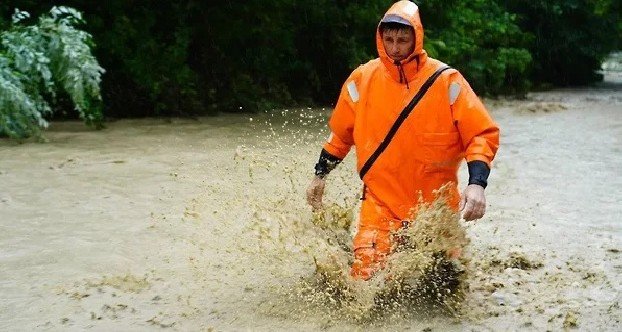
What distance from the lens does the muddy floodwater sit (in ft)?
14.0

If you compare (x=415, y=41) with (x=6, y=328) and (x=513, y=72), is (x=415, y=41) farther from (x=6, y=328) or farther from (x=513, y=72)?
(x=513, y=72)

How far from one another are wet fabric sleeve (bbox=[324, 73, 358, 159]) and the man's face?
0.30 m

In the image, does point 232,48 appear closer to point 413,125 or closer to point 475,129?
point 413,125

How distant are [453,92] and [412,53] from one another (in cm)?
28

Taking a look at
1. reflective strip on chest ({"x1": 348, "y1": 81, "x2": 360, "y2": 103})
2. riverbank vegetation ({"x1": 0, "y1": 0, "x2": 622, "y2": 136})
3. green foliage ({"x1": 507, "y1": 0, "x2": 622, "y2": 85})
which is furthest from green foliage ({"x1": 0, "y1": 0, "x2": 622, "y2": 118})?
green foliage ({"x1": 507, "y1": 0, "x2": 622, "y2": 85})

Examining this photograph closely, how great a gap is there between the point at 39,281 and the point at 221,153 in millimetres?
4794

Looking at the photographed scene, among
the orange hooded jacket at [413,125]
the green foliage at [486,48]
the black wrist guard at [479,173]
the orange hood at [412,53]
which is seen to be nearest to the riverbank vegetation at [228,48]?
the green foliage at [486,48]

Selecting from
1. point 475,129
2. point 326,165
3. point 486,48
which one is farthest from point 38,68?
point 486,48

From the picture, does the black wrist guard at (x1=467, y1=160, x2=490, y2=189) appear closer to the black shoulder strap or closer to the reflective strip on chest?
the black shoulder strap

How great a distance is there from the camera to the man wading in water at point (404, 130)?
3982mm

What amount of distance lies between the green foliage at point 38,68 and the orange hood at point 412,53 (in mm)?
5830

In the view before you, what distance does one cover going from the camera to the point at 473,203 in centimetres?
380

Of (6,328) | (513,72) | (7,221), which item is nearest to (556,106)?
(513,72)

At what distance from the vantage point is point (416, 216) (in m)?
4.09
